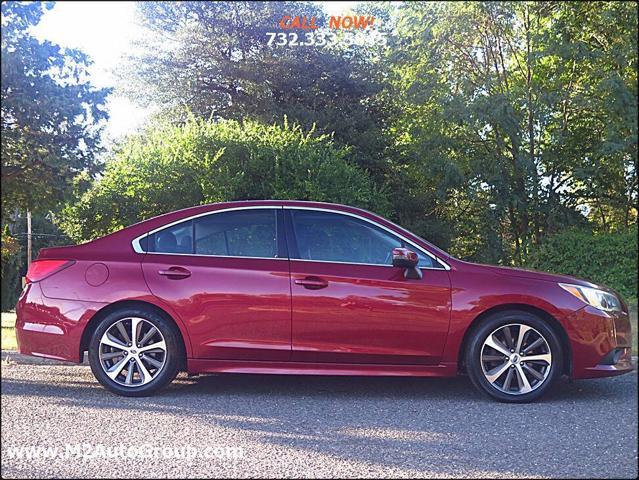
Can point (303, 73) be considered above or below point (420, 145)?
above

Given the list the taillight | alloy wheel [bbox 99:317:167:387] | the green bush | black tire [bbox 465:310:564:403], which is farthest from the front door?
the green bush

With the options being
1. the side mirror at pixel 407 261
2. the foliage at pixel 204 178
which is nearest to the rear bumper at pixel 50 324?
the side mirror at pixel 407 261

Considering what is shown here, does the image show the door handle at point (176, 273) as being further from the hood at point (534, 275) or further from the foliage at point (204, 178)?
the foliage at point (204, 178)

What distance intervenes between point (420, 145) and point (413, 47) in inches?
78.7

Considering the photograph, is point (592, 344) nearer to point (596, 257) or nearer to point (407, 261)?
point (407, 261)

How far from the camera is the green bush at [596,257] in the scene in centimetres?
1283

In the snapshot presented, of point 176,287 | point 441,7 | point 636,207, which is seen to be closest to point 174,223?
point 176,287

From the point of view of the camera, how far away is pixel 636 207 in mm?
14719

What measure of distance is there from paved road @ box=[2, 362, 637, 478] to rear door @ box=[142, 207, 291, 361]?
17.9 inches

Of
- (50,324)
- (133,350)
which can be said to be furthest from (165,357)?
(50,324)

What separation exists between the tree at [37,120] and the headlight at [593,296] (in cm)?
466

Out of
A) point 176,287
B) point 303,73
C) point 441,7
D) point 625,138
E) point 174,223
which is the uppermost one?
point 303,73

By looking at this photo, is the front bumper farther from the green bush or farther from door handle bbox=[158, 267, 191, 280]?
the green bush

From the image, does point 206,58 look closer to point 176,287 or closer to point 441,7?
point 441,7
